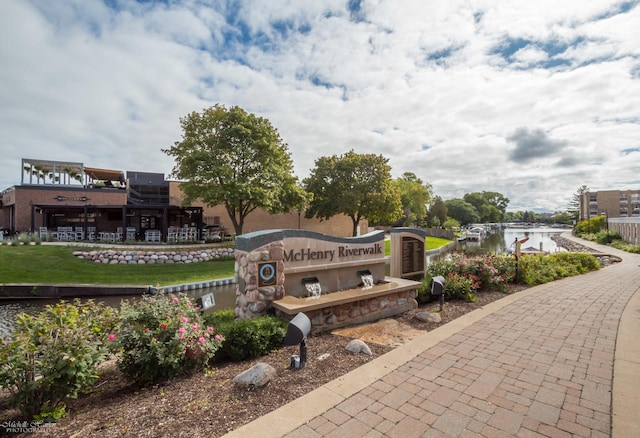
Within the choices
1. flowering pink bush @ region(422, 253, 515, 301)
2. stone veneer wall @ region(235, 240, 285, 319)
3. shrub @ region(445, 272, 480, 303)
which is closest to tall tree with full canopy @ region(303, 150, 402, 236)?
flowering pink bush @ region(422, 253, 515, 301)

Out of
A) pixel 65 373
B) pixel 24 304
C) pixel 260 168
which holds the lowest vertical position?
pixel 24 304

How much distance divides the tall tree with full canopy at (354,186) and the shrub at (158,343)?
22.3 meters

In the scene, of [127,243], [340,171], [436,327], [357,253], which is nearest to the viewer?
[436,327]

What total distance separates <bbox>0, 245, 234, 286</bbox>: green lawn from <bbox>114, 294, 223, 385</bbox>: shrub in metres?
8.73

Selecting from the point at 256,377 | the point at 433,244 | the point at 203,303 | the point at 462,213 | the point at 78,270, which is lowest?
the point at 433,244

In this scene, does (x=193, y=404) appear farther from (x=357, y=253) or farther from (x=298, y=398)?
(x=357, y=253)

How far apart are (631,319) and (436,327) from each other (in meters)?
3.76

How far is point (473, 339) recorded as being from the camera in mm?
4730

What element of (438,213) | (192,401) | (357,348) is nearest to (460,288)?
(357,348)

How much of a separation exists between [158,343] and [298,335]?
5.01 feet

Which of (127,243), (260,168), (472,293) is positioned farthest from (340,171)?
(472,293)

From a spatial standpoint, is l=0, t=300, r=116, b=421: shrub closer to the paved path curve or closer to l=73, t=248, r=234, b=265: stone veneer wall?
the paved path curve

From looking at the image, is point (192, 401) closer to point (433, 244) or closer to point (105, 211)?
point (105, 211)

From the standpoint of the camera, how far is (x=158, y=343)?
3322 millimetres
